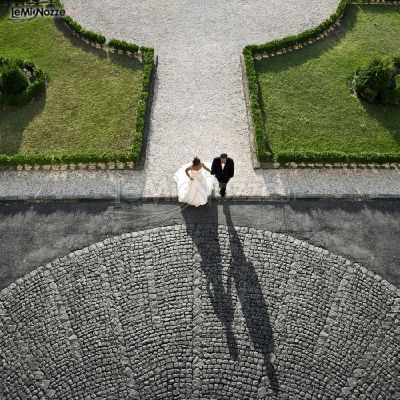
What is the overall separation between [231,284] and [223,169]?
14.0ft

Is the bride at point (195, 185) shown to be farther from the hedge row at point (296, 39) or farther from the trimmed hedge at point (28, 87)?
the hedge row at point (296, 39)

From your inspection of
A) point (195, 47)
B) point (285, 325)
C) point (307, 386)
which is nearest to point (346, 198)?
point (285, 325)

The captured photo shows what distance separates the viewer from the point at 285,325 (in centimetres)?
1483

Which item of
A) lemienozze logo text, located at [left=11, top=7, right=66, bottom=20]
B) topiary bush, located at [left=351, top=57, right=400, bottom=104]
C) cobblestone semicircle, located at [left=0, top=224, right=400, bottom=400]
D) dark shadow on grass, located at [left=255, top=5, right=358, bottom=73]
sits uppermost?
lemienozze logo text, located at [left=11, top=7, right=66, bottom=20]

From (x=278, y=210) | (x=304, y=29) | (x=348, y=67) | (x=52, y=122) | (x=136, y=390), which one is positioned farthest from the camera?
(x=304, y=29)

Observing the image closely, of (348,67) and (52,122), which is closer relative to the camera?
(52,122)

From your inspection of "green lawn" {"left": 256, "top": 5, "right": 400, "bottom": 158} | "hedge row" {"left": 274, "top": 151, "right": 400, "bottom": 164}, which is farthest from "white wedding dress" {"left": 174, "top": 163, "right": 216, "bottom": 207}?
"green lawn" {"left": 256, "top": 5, "right": 400, "bottom": 158}

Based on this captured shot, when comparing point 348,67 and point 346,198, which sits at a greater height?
point 348,67

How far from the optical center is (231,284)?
1575cm

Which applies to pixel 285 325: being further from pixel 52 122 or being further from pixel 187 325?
pixel 52 122

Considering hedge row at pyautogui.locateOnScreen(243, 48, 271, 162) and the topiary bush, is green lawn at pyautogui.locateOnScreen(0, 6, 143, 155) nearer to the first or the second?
hedge row at pyautogui.locateOnScreen(243, 48, 271, 162)

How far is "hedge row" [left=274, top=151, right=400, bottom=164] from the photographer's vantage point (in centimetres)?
1925

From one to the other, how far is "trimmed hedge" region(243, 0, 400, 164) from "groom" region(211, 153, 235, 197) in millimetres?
2622

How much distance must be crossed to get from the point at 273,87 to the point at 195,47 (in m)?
5.28
